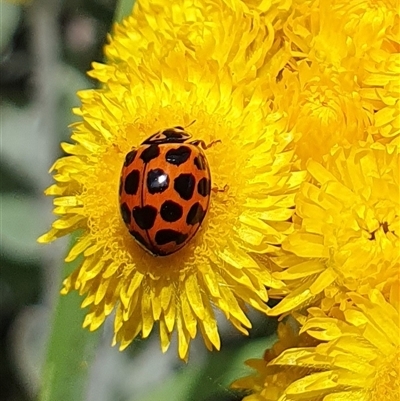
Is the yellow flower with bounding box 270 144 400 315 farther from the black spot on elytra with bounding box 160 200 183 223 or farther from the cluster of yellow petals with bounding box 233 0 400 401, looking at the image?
the black spot on elytra with bounding box 160 200 183 223

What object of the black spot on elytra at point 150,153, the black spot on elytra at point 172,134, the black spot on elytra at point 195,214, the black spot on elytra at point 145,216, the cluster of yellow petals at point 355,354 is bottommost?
the cluster of yellow petals at point 355,354

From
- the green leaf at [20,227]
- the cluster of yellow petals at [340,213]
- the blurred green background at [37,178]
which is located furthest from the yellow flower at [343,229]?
the green leaf at [20,227]

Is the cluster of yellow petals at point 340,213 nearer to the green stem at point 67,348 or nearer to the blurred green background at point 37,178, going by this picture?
the green stem at point 67,348

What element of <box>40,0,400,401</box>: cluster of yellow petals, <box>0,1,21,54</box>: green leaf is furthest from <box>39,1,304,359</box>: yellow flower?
<box>0,1,21,54</box>: green leaf

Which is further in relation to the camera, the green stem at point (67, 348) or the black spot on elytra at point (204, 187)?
the green stem at point (67, 348)

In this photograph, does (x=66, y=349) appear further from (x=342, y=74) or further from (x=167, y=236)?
(x=342, y=74)

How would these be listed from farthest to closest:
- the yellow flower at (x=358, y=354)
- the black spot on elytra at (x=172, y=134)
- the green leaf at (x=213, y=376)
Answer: the green leaf at (x=213, y=376)
the black spot on elytra at (x=172, y=134)
the yellow flower at (x=358, y=354)
